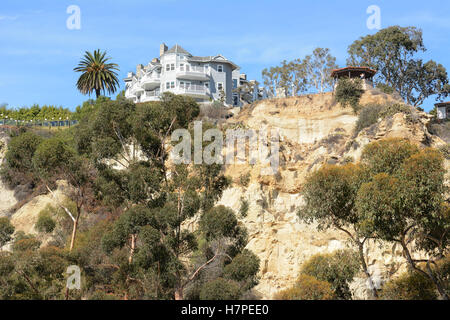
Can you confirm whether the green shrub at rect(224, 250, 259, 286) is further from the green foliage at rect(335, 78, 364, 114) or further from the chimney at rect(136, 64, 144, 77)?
the chimney at rect(136, 64, 144, 77)

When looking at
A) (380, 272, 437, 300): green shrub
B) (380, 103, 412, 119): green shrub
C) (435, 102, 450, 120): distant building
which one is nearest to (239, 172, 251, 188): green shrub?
(380, 103, 412, 119): green shrub

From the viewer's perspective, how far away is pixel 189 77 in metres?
70.6

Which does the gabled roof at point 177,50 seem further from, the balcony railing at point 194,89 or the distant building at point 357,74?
the distant building at point 357,74

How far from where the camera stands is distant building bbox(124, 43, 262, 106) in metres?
69.6

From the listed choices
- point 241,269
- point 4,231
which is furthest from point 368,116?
point 4,231

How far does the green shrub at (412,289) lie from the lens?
23578 mm

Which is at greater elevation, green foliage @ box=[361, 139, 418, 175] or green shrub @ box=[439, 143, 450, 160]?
green shrub @ box=[439, 143, 450, 160]

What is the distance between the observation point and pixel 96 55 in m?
65.9

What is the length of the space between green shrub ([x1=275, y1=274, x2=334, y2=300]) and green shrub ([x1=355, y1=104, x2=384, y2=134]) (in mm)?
24855

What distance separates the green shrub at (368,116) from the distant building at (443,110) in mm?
13526

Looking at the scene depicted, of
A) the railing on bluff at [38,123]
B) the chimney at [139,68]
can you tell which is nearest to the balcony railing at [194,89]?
the chimney at [139,68]

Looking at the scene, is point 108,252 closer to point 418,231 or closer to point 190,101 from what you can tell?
point 190,101

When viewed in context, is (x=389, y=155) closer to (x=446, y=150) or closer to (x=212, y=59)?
(x=446, y=150)

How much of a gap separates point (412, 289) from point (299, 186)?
20.2 m
